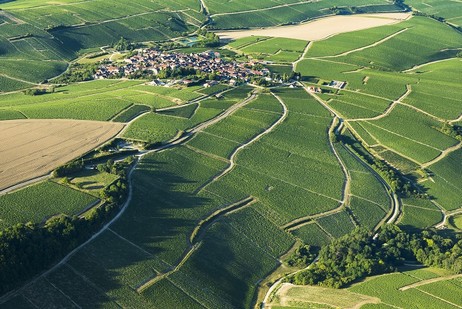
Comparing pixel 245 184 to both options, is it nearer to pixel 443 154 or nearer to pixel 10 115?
pixel 443 154

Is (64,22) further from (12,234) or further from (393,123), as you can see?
(12,234)

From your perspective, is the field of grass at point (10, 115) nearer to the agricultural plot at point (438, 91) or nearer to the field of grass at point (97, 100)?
the field of grass at point (97, 100)

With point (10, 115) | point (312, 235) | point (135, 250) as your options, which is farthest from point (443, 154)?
point (10, 115)

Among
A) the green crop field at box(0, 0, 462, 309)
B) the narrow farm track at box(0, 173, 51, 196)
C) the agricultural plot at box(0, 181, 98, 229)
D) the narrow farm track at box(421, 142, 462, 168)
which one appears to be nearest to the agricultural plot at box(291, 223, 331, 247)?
the green crop field at box(0, 0, 462, 309)

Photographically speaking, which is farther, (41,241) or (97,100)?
(97,100)

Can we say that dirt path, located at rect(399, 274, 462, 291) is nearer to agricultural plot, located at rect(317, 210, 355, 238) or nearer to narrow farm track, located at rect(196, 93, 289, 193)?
agricultural plot, located at rect(317, 210, 355, 238)

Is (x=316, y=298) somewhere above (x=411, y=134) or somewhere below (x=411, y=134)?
below
